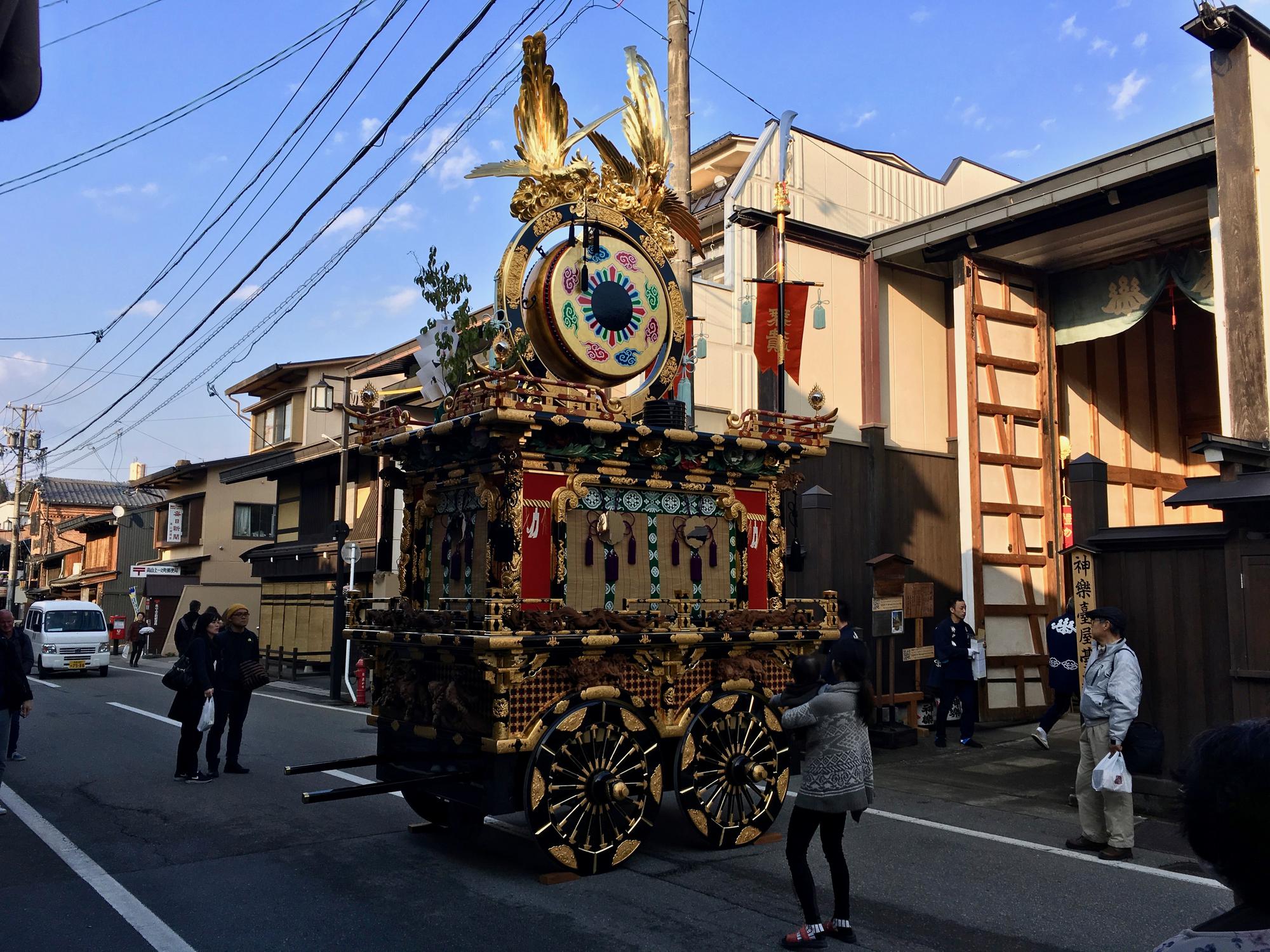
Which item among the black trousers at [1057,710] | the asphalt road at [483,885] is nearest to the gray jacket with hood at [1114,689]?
the asphalt road at [483,885]

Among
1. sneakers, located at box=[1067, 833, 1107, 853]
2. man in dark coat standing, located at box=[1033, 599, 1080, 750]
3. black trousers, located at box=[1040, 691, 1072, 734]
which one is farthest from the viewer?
black trousers, located at box=[1040, 691, 1072, 734]

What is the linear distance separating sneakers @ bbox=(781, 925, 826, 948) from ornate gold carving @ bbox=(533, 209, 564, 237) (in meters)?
5.48

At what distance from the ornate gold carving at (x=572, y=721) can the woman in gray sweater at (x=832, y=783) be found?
5.46 ft

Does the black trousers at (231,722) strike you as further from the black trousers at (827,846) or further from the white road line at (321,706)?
the black trousers at (827,846)

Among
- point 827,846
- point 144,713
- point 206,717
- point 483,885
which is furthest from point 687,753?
point 144,713

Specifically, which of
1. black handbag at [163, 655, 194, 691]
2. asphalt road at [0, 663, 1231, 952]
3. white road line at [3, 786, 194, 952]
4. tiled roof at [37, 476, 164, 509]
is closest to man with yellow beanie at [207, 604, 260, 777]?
black handbag at [163, 655, 194, 691]

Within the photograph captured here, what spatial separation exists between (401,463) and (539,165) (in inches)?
111

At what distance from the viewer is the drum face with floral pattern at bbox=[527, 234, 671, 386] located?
7.89 m

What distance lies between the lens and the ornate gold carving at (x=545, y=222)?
310 inches

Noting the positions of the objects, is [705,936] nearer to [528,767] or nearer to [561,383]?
[528,767]

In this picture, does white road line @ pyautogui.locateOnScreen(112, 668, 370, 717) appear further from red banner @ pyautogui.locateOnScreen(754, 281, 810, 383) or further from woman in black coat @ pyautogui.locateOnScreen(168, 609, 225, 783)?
red banner @ pyautogui.locateOnScreen(754, 281, 810, 383)

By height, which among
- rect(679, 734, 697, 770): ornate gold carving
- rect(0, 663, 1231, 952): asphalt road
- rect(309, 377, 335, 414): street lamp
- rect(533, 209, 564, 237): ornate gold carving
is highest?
rect(309, 377, 335, 414): street lamp

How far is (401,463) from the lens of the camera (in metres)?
8.38

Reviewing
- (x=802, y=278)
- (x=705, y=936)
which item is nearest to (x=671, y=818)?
(x=705, y=936)
